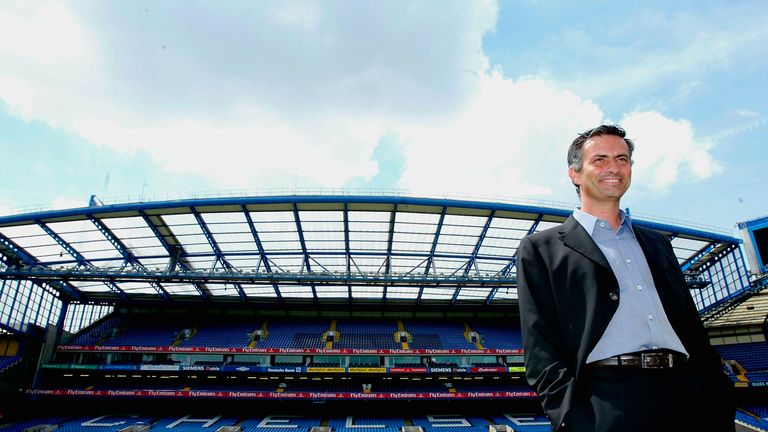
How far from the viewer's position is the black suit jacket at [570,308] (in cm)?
178

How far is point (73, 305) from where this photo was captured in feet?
110

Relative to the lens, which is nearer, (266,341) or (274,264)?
(274,264)

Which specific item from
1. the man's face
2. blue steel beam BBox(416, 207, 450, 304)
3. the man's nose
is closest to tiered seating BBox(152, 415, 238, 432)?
blue steel beam BBox(416, 207, 450, 304)

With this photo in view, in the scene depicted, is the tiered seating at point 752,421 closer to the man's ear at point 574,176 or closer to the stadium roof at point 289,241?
the stadium roof at point 289,241

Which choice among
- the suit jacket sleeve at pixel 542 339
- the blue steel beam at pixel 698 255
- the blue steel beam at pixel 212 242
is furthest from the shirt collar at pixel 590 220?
the blue steel beam at pixel 698 255

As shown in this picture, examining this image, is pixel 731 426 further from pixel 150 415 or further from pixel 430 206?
pixel 150 415

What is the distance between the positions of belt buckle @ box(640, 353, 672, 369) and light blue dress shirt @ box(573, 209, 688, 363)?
0.04 m

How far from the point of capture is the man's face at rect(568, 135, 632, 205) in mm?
2102

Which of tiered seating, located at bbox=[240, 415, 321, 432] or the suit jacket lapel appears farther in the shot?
tiered seating, located at bbox=[240, 415, 321, 432]

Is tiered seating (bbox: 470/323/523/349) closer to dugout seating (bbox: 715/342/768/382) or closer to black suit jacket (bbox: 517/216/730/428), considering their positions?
dugout seating (bbox: 715/342/768/382)

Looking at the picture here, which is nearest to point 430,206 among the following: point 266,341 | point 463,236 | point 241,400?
point 463,236

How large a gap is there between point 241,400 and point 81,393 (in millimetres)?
10774

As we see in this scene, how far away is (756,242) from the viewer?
22594mm

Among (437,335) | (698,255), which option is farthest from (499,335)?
(698,255)
